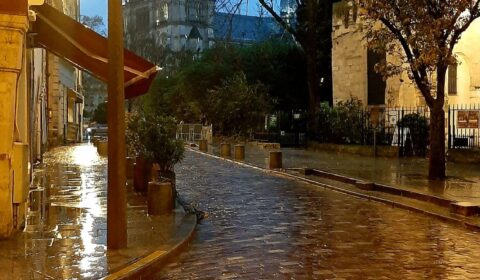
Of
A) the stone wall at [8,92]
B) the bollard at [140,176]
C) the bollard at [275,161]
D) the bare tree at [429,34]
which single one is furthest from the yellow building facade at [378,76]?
the stone wall at [8,92]

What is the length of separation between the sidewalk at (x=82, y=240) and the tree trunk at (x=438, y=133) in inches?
321

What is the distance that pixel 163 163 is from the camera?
1406cm

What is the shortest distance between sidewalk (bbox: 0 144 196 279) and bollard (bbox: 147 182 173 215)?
0.66 ft

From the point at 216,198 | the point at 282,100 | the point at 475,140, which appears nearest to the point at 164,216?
the point at 216,198

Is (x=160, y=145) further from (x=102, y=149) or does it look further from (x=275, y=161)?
(x=102, y=149)

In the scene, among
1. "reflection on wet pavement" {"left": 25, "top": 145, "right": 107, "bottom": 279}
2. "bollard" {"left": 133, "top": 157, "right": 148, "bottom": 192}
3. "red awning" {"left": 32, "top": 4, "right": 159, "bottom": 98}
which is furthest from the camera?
"bollard" {"left": 133, "top": 157, "right": 148, "bottom": 192}

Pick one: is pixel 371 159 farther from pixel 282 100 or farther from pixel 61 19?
pixel 282 100

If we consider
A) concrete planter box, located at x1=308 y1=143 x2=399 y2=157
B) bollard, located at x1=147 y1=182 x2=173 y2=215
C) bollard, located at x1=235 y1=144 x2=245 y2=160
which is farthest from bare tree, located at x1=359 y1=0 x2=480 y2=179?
bollard, located at x1=235 y1=144 x2=245 y2=160

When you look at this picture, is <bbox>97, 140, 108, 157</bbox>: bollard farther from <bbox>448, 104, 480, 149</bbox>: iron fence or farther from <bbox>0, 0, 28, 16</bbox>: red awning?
<bbox>0, 0, 28, 16</bbox>: red awning

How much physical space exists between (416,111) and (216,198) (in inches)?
674

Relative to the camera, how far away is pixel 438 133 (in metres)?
17.7

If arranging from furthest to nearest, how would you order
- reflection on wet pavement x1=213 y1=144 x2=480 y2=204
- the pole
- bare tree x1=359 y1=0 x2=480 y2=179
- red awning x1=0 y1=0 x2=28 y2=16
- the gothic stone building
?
the gothic stone building
bare tree x1=359 y1=0 x2=480 y2=179
reflection on wet pavement x1=213 y1=144 x2=480 y2=204
red awning x1=0 y1=0 x2=28 y2=16
the pole

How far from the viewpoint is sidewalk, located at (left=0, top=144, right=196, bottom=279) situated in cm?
776

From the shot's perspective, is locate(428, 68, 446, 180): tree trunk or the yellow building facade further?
the yellow building facade
